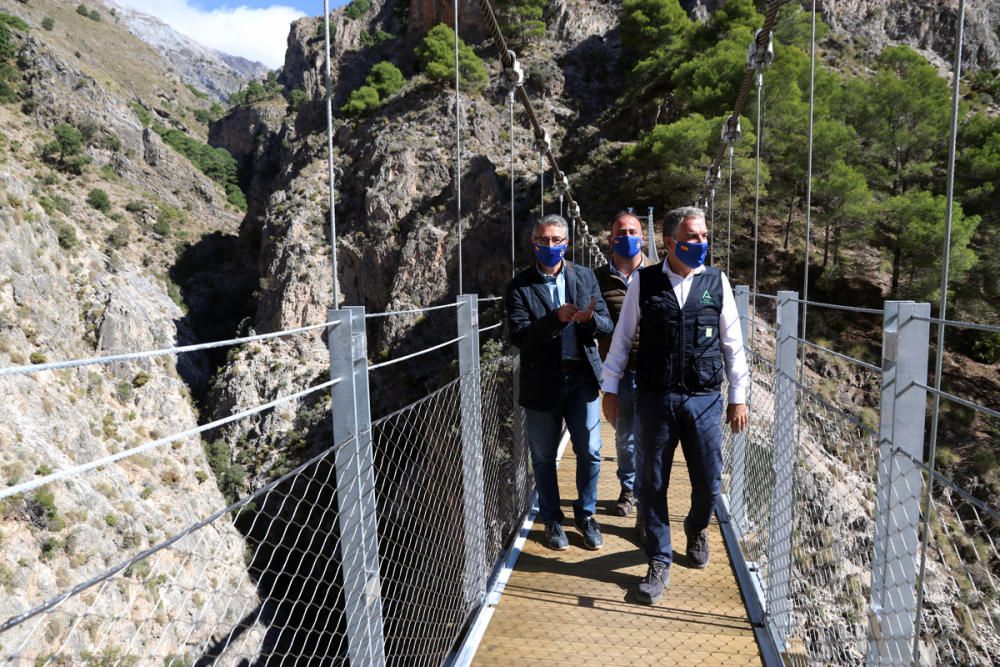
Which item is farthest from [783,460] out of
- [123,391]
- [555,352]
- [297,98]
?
[297,98]

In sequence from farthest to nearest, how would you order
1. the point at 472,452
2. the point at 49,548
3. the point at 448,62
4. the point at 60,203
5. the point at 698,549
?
the point at 60,203 → the point at 448,62 → the point at 49,548 → the point at 698,549 → the point at 472,452

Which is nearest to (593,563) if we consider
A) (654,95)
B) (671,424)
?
(671,424)

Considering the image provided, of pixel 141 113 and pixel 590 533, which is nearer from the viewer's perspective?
pixel 590 533

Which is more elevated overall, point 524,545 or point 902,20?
point 902,20

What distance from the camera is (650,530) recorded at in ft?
6.37

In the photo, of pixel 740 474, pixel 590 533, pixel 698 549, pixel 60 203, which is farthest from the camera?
pixel 60 203

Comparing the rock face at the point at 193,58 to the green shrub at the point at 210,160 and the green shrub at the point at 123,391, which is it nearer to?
the green shrub at the point at 210,160

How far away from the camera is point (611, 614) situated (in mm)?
1997

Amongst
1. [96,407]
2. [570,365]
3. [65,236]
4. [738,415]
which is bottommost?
[96,407]

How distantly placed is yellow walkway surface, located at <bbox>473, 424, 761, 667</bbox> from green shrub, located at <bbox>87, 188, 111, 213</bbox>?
37.9 m

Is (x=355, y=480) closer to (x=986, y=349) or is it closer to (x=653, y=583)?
(x=653, y=583)

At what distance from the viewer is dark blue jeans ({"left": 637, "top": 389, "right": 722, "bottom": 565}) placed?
1.80 meters

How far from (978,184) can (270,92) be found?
2196 inches

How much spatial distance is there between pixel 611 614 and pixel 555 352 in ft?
2.91
